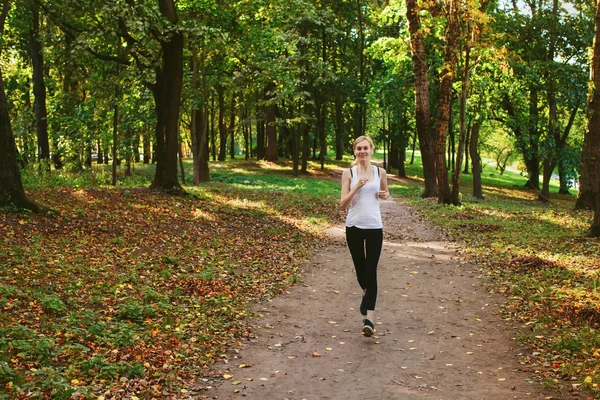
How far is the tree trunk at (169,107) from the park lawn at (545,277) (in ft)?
28.2

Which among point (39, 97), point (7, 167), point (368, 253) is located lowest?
point (368, 253)

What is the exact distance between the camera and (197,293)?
8.93 metres

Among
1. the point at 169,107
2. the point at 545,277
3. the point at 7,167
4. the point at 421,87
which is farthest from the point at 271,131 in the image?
the point at 545,277

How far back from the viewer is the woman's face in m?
7.19

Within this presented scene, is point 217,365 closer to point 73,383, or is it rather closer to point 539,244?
point 73,383

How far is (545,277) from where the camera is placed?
33.1 feet

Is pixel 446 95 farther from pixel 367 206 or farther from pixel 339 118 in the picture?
pixel 339 118

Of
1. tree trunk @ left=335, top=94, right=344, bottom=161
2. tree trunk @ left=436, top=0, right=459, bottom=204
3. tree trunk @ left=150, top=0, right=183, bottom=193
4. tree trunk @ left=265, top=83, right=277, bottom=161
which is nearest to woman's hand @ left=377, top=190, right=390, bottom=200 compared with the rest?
tree trunk @ left=150, top=0, right=183, bottom=193

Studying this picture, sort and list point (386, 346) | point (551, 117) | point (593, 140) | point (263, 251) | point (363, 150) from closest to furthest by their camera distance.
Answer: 1. point (386, 346)
2. point (363, 150)
3. point (263, 251)
4. point (593, 140)
5. point (551, 117)

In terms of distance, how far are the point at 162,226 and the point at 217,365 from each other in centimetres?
781

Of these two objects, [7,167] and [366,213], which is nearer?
[366,213]

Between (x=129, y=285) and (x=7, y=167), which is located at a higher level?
(x=7, y=167)

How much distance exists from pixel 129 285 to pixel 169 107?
10.6 meters

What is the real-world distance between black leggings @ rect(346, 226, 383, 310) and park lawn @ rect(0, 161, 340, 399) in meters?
1.66
